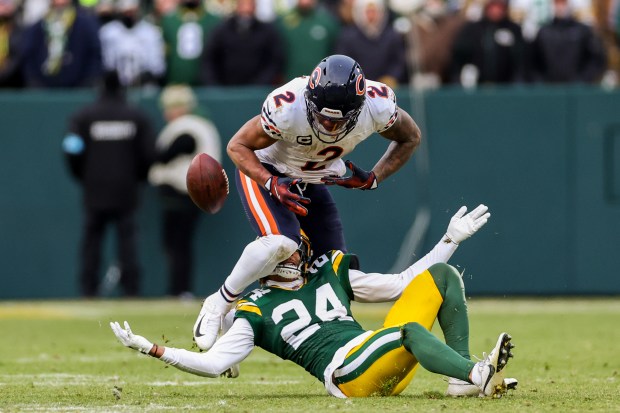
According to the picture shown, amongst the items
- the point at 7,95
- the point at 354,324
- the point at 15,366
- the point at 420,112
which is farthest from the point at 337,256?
the point at 7,95

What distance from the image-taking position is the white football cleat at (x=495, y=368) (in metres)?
6.01

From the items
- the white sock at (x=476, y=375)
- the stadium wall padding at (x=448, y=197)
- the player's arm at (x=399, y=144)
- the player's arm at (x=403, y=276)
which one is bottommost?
the stadium wall padding at (x=448, y=197)

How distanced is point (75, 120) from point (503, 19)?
4434 millimetres

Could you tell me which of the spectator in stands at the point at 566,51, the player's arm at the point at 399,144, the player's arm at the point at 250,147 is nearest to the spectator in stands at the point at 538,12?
the spectator in stands at the point at 566,51

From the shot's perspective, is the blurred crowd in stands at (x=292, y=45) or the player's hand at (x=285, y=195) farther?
the blurred crowd in stands at (x=292, y=45)

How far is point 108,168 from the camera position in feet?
44.9

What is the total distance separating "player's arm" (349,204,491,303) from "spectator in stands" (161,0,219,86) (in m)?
7.41

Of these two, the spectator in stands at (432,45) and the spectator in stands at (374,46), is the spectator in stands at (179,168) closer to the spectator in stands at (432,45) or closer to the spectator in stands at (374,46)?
the spectator in stands at (374,46)

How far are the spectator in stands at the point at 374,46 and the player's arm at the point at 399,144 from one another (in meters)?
6.06

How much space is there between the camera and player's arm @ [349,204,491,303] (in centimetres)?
694

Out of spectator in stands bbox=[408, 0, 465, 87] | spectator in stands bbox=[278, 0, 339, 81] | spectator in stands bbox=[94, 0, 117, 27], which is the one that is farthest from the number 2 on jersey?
spectator in stands bbox=[94, 0, 117, 27]

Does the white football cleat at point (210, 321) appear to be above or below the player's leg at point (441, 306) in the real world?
below

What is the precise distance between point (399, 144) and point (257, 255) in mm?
1192

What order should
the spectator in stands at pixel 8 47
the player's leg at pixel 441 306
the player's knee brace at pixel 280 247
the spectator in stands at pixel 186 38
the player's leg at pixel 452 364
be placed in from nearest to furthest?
1. the player's leg at pixel 452 364
2. the player's leg at pixel 441 306
3. the player's knee brace at pixel 280 247
4. the spectator in stands at pixel 186 38
5. the spectator in stands at pixel 8 47
